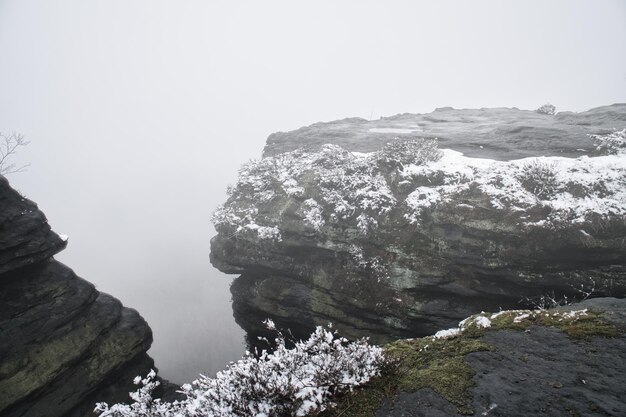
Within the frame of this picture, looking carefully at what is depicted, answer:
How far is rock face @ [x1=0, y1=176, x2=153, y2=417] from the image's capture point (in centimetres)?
1317

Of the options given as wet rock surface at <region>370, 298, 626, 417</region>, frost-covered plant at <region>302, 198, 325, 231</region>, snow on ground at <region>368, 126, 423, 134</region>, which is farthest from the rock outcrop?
snow on ground at <region>368, 126, 423, 134</region>

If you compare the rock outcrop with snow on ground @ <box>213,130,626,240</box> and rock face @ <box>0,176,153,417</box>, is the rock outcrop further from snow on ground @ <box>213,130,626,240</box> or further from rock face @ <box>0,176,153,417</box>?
rock face @ <box>0,176,153,417</box>

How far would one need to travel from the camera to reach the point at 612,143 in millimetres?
14250

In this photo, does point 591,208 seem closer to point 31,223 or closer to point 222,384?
point 222,384

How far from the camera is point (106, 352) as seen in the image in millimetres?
16328

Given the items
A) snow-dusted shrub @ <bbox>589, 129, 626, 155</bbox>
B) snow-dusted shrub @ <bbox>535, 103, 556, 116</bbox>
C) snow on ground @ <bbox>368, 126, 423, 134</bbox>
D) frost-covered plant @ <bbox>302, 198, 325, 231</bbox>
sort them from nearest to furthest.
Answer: snow-dusted shrub @ <bbox>589, 129, 626, 155</bbox> < frost-covered plant @ <bbox>302, 198, 325, 231</bbox> < snow on ground @ <bbox>368, 126, 423, 134</bbox> < snow-dusted shrub @ <bbox>535, 103, 556, 116</bbox>

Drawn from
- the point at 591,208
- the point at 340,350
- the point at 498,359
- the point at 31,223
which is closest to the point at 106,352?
the point at 31,223

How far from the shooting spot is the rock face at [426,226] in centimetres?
1212

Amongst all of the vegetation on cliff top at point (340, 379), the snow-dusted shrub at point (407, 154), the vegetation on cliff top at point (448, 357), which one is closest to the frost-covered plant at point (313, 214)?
the snow-dusted shrub at point (407, 154)

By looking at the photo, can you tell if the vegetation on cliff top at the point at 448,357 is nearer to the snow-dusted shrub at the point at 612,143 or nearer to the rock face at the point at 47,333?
the snow-dusted shrub at the point at 612,143

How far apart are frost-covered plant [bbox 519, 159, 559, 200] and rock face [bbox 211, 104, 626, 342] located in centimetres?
5

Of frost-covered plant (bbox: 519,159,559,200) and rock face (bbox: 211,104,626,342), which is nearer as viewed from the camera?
rock face (bbox: 211,104,626,342)

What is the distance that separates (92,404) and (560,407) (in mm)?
19220

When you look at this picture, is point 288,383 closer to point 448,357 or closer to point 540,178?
point 448,357
